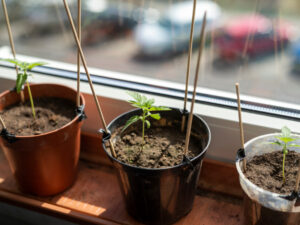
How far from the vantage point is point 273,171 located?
753 millimetres

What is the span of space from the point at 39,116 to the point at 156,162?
15.7 inches

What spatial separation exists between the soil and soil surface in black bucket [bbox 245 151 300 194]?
1.67ft

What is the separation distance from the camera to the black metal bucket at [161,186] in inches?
28.4

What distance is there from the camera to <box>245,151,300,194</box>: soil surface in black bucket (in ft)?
2.30

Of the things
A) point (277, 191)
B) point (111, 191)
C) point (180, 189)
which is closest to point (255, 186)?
point (277, 191)

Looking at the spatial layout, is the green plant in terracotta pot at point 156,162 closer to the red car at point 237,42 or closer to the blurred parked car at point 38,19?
the red car at point 237,42

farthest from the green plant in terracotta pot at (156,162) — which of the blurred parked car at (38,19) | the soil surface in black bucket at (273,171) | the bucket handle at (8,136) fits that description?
the blurred parked car at (38,19)

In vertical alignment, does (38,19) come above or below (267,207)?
below

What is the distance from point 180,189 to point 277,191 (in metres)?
0.21

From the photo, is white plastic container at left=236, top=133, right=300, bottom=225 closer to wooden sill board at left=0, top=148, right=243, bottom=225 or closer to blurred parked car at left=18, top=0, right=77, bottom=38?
wooden sill board at left=0, top=148, right=243, bottom=225

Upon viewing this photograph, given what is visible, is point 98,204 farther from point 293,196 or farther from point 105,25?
point 105,25

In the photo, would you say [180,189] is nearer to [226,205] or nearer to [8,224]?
[226,205]

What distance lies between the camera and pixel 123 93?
1.00m

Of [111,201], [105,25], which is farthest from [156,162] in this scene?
[105,25]
